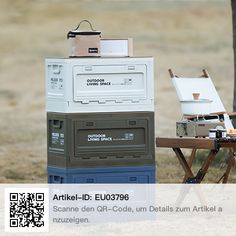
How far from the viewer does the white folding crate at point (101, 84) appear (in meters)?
9.82

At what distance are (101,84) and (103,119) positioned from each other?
0.92 feet

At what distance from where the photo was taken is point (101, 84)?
32.6ft

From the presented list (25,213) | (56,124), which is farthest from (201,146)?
(25,213)

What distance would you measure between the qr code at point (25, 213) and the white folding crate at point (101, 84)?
75 cm

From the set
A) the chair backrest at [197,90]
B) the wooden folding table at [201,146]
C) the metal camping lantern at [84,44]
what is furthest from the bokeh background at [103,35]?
the metal camping lantern at [84,44]

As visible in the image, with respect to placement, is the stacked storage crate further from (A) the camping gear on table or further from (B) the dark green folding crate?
(A) the camping gear on table

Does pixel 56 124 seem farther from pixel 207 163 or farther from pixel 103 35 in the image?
pixel 103 35

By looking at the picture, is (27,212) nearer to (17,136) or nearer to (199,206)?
(199,206)

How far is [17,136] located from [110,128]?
31.4 feet

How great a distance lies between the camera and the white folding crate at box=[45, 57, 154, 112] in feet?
32.2

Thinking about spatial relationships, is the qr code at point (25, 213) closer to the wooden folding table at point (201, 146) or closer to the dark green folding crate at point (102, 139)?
the dark green folding crate at point (102, 139)

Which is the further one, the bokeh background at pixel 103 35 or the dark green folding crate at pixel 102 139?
the bokeh background at pixel 103 35

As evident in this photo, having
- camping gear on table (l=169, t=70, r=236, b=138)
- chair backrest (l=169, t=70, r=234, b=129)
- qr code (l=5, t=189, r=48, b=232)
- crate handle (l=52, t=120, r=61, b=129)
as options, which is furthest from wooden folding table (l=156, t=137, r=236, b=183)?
qr code (l=5, t=189, r=48, b=232)

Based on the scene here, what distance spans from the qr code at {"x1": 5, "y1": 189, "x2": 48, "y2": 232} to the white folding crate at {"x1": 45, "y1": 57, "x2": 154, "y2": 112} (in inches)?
29.7
